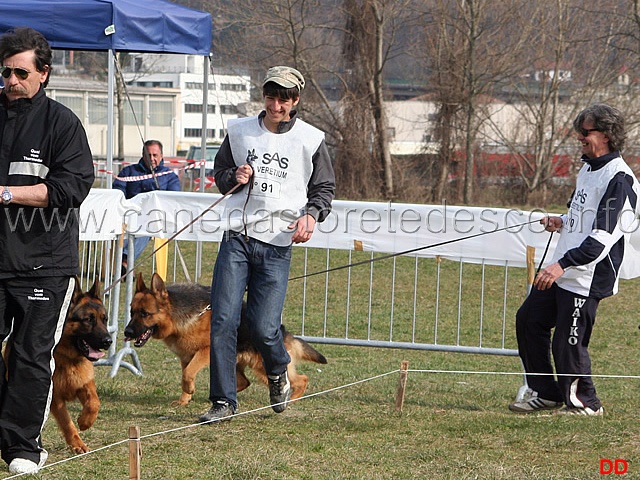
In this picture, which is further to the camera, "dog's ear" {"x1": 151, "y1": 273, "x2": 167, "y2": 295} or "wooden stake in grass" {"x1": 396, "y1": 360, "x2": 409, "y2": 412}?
"dog's ear" {"x1": 151, "y1": 273, "x2": 167, "y2": 295}

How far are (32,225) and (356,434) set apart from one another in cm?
208

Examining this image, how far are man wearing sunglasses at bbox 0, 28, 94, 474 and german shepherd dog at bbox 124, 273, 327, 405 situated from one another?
1807 millimetres

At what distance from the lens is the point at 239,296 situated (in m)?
A: 5.06

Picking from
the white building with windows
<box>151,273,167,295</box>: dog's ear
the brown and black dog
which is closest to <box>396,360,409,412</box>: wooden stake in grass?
<box>151,273,167,295</box>: dog's ear

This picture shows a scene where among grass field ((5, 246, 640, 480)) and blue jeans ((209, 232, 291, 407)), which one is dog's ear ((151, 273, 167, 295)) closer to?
grass field ((5, 246, 640, 480))

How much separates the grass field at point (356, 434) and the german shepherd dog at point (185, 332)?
0.20m

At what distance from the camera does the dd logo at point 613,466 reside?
13.4ft

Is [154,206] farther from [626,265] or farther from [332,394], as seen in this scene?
[626,265]

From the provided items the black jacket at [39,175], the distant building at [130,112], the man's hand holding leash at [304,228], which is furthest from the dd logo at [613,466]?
the distant building at [130,112]

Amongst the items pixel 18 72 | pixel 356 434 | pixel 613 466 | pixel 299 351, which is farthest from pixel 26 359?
pixel 613 466

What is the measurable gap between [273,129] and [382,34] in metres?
21.5

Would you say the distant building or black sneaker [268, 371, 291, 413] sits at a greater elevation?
the distant building

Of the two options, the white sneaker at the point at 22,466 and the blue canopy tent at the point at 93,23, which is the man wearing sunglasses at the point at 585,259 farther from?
the blue canopy tent at the point at 93,23

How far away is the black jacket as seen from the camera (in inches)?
151
